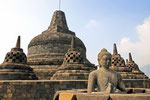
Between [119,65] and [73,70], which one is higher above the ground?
[119,65]

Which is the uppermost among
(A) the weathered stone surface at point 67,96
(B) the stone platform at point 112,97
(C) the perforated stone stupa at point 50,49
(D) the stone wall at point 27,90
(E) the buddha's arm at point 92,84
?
(C) the perforated stone stupa at point 50,49

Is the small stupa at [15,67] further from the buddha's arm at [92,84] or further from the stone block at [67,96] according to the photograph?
the buddha's arm at [92,84]

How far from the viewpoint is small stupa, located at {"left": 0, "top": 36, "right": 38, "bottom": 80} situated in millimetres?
9328

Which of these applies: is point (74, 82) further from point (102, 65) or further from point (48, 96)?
point (102, 65)

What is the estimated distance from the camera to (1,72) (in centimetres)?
939

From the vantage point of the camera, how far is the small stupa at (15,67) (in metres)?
9.33

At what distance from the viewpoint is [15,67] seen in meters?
9.83

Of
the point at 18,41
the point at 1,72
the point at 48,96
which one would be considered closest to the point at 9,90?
the point at 48,96

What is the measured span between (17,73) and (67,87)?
390 centimetres

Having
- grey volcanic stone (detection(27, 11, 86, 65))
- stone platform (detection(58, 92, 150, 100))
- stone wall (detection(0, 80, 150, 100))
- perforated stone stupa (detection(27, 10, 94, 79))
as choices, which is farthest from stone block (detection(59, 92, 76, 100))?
grey volcanic stone (detection(27, 11, 86, 65))

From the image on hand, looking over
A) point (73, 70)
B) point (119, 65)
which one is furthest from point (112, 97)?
point (119, 65)

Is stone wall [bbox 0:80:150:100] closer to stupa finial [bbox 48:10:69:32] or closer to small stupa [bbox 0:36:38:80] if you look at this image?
small stupa [bbox 0:36:38:80]

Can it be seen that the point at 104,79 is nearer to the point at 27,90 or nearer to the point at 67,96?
the point at 67,96

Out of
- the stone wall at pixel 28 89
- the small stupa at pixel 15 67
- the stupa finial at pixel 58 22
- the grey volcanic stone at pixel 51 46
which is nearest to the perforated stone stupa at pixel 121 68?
the grey volcanic stone at pixel 51 46
